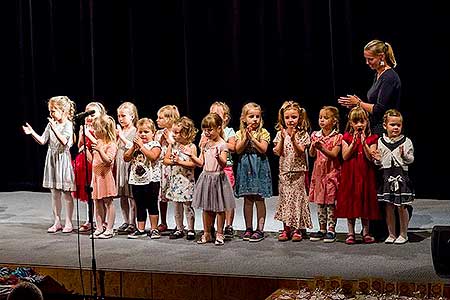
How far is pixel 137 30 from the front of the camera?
8141mm

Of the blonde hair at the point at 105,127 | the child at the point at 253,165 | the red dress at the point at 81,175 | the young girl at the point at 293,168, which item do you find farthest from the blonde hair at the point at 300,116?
the red dress at the point at 81,175

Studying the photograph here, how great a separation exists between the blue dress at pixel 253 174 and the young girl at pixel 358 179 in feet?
1.65

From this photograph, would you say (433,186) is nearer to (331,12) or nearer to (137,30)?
(331,12)

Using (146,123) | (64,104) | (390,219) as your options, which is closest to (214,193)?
(146,123)

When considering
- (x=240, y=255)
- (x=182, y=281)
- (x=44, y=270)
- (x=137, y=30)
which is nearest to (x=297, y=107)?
(x=240, y=255)

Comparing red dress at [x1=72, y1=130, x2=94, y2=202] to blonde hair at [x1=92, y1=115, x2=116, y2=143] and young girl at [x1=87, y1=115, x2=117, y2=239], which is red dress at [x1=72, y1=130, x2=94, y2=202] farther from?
blonde hair at [x1=92, y1=115, x2=116, y2=143]

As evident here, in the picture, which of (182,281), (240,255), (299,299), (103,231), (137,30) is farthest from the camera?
(137,30)

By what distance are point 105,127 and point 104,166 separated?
272 mm

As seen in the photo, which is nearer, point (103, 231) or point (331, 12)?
point (103, 231)

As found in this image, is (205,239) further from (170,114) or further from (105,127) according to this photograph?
(105,127)

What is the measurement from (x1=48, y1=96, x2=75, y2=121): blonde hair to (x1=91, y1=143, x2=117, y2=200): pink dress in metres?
0.46

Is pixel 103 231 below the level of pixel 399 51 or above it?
below

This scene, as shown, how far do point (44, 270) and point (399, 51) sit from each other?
3481mm

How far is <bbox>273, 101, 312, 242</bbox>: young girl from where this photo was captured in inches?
227
